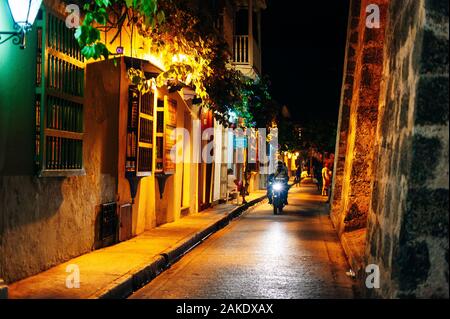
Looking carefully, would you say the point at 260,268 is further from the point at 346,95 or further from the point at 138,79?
the point at 346,95

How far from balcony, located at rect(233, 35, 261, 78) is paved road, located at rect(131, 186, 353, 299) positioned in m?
11.1

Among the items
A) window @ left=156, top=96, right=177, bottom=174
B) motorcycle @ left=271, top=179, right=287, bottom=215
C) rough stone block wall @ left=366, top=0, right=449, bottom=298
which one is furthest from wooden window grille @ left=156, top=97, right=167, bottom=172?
rough stone block wall @ left=366, top=0, right=449, bottom=298

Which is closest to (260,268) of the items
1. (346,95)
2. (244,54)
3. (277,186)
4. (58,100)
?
(58,100)

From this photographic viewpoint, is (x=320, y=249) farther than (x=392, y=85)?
Yes

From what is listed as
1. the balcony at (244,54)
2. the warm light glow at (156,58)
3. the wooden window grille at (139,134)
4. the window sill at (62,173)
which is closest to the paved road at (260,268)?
the window sill at (62,173)

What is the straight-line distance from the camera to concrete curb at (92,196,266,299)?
7.40 meters

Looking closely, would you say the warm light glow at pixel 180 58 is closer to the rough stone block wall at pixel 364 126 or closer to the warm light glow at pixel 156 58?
the warm light glow at pixel 156 58

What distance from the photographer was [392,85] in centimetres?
703

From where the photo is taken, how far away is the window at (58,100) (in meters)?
7.95

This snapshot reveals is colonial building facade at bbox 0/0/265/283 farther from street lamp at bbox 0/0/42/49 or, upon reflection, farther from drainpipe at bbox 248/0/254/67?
drainpipe at bbox 248/0/254/67
